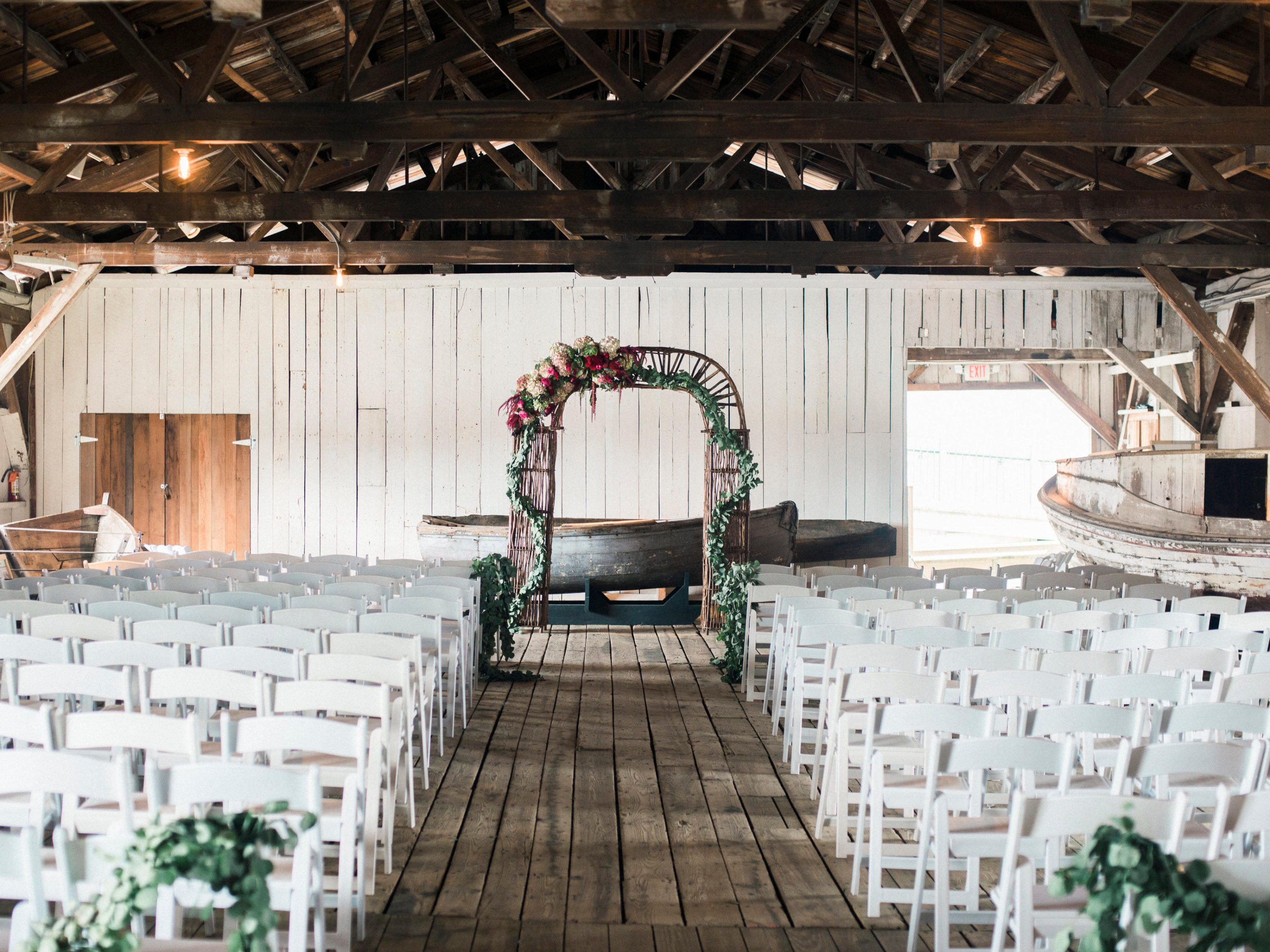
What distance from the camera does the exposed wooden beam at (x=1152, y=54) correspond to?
629 cm

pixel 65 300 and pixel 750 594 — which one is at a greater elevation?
pixel 65 300

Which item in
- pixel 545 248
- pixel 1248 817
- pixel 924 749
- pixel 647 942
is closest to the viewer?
pixel 1248 817

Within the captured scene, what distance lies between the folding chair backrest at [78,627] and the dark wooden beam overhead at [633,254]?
632cm

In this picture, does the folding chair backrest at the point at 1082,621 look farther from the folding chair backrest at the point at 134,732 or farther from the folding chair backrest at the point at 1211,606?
the folding chair backrest at the point at 134,732

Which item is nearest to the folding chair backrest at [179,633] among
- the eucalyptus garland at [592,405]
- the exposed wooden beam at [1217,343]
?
the eucalyptus garland at [592,405]

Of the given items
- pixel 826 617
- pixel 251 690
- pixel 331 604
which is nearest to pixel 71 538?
pixel 331 604

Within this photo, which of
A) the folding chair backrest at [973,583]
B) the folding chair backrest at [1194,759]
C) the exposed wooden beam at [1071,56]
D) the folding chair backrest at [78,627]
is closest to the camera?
the folding chair backrest at [1194,759]

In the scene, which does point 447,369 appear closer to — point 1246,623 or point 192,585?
point 192,585

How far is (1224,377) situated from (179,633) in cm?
1267

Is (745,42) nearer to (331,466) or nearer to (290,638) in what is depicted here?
(331,466)

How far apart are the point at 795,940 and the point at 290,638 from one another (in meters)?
2.55

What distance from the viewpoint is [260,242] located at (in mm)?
10602

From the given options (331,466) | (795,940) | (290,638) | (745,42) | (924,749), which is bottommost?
(795,940)

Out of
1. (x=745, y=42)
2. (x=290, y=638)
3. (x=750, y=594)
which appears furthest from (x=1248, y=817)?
(x=745, y=42)
